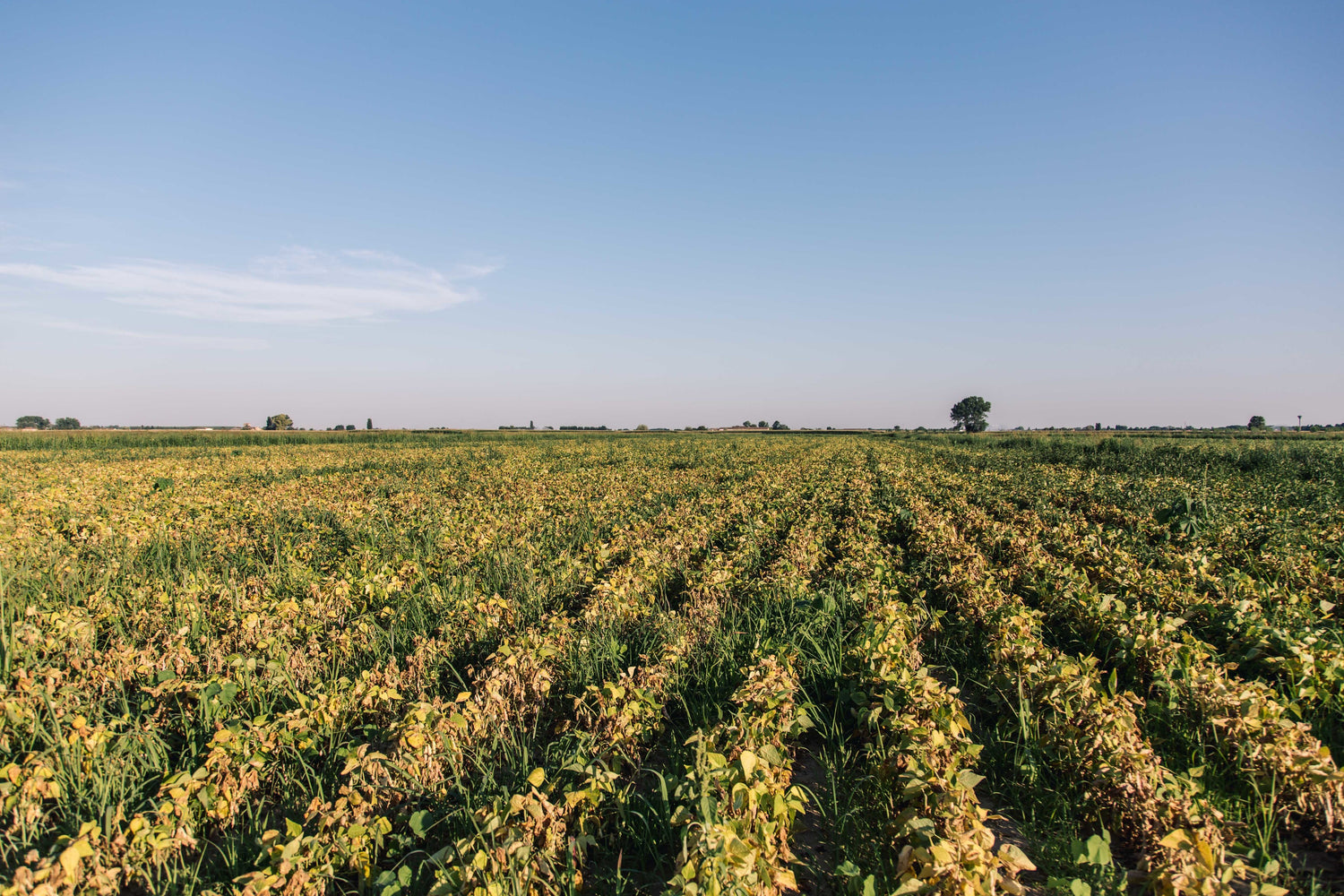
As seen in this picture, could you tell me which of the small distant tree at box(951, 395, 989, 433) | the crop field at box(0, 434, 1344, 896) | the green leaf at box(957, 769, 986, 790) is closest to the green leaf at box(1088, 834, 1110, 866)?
the crop field at box(0, 434, 1344, 896)

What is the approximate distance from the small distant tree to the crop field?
394 feet

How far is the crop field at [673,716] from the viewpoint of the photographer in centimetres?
256

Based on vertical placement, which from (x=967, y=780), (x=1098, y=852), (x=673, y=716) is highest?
(x=967, y=780)

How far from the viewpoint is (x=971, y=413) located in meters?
118

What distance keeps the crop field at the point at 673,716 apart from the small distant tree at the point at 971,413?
120m

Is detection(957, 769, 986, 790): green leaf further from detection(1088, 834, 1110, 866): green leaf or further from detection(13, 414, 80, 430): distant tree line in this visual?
detection(13, 414, 80, 430): distant tree line

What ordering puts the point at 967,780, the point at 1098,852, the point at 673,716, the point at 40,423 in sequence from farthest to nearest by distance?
the point at 40,423 < the point at 673,716 < the point at 967,780 < the point at 1098,852

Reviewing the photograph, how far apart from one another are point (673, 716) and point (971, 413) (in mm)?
130487

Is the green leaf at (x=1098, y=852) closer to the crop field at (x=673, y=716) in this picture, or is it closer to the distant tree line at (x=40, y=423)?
the crop field at (x=673, y=716)

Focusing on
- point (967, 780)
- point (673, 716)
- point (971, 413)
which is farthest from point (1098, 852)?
point (971, 413)

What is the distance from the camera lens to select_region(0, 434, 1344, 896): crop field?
2.56m

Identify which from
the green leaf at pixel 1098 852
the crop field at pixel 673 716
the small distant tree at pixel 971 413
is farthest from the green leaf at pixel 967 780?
the small distant tree at pixel 971 413

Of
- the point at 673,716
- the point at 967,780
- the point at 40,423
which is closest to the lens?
the point at 967,780

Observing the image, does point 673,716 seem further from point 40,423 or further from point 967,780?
point 40,423
